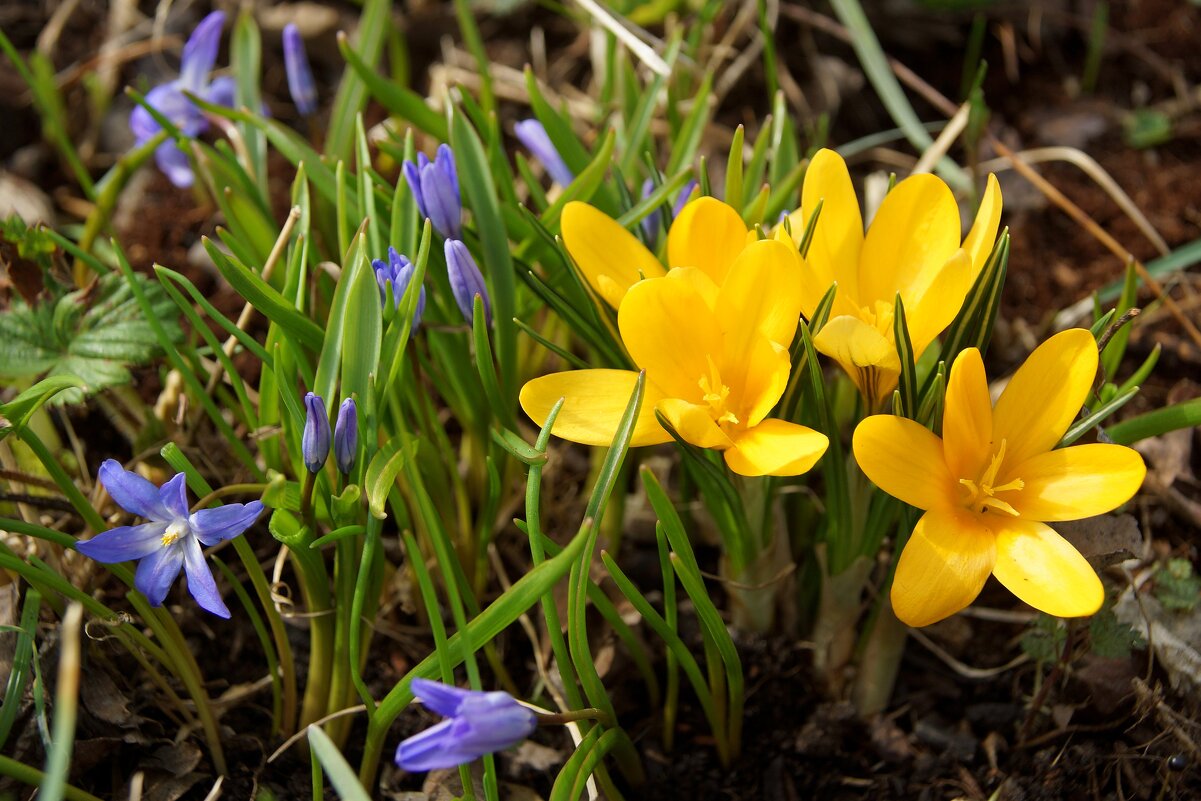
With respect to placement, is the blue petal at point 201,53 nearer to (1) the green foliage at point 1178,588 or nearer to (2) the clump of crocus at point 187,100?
(2) the clump of crocus at point 187,100

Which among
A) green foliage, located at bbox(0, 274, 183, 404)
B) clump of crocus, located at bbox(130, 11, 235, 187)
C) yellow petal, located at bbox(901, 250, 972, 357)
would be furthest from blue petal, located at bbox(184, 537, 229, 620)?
clump of crocus, located at bbox(130, 11, 235, 187)

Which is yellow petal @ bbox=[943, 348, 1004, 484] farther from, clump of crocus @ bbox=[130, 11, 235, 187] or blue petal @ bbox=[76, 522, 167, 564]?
clump of crocus @ bbox=[130, 11, 235, 187]

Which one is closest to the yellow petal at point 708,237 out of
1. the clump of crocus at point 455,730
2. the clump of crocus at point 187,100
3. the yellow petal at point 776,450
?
the yellow petal at point 776,450

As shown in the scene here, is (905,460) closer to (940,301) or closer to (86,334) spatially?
(940,301)

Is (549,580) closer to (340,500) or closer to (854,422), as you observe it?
(340,500)

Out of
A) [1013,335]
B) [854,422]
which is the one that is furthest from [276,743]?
[1013,335]

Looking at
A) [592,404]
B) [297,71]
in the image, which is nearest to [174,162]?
[297,71]
